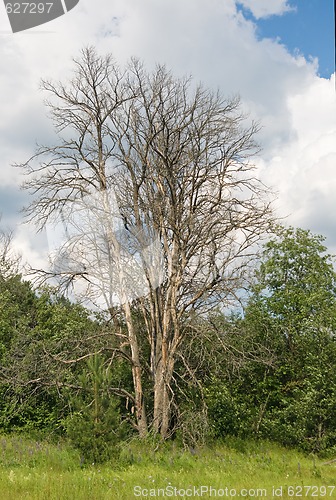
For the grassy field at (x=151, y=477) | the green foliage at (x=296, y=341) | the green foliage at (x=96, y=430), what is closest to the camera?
the grassy field at (x=151, y=477)

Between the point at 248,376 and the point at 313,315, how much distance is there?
297 centimetres

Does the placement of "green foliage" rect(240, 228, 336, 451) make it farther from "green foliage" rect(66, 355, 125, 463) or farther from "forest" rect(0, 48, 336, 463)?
"green foliage" rect(66, 355, 125, 463)

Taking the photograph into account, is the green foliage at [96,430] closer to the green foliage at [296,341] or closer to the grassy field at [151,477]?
the grassy field at [151,477]

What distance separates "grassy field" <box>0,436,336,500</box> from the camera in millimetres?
7797

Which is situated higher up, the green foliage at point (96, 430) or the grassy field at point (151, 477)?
the green foliage at point (96, 430)

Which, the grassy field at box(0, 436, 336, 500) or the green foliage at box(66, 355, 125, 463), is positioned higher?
the green foliage at box(66, 355, 125, 463)

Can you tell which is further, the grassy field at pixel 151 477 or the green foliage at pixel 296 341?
the green foliage at pixel 296 341

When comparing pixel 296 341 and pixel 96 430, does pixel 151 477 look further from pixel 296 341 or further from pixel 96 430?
pixel 296 341

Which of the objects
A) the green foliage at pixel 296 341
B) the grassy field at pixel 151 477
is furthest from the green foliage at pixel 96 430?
the green foliage at pixel 296 341

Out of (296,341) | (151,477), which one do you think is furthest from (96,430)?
(296,341)

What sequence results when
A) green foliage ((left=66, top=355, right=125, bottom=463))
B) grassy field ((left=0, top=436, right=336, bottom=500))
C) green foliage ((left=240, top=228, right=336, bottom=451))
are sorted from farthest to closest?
green foliage ((left=240, top=228, right=336, bottom=451)), green foliage ((left=66, top=355, right=125, bottom=463)), grassy field ((left=0, top=436, right=336, bottom=500))

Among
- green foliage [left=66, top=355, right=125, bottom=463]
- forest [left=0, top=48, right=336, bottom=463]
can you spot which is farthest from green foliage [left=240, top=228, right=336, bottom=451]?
green foliage [left=66, top=355, right=125, bottom=463]

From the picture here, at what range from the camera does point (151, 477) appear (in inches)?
360

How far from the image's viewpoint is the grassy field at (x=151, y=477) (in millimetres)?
7797
